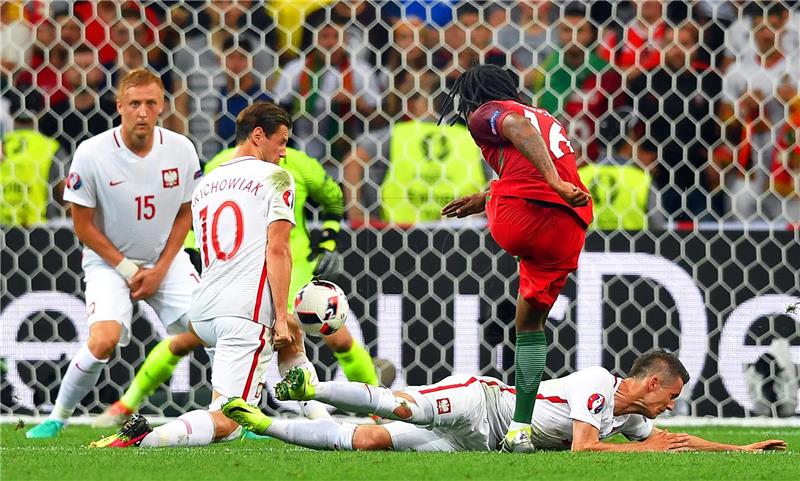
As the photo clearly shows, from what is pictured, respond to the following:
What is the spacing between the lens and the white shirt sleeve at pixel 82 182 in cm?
676

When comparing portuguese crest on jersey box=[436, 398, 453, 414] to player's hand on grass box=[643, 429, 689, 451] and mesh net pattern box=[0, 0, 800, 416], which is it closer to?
player's hand on grass box=[643, 429, 689, 451]

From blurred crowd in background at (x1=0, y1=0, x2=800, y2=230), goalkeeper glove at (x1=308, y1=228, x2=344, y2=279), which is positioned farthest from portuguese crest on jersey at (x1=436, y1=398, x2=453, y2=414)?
blurred crowd in background at (x1=0, y1=0, x2=800, y2=230)

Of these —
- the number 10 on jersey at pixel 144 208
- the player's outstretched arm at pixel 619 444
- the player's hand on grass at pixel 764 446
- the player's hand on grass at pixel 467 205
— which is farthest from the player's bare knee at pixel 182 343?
the player's hand on grass at pixel 764 446

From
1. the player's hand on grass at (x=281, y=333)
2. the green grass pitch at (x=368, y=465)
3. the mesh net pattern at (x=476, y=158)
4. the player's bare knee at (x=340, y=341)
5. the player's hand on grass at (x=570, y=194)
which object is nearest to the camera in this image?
the green grass pitch at (x=368, y=465)

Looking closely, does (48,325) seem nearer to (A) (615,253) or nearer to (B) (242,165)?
(B) (242,165)

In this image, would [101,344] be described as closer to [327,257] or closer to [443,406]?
[327,257]

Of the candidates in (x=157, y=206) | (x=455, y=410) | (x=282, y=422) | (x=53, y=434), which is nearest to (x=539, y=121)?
(x=455, y=410)

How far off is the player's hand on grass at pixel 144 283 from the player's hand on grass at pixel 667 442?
8.00ft

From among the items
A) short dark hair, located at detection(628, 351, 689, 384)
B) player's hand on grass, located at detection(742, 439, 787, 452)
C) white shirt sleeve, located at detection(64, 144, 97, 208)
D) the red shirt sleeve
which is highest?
the red shirt sleeve

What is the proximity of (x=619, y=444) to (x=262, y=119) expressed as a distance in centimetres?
192

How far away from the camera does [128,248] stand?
689 cm

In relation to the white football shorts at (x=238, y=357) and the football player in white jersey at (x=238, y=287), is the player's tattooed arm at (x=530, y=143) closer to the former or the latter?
the football player in white jersey at (x=238, y=287)

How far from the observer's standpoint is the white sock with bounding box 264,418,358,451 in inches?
220

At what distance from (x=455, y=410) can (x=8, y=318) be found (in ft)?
10.5
